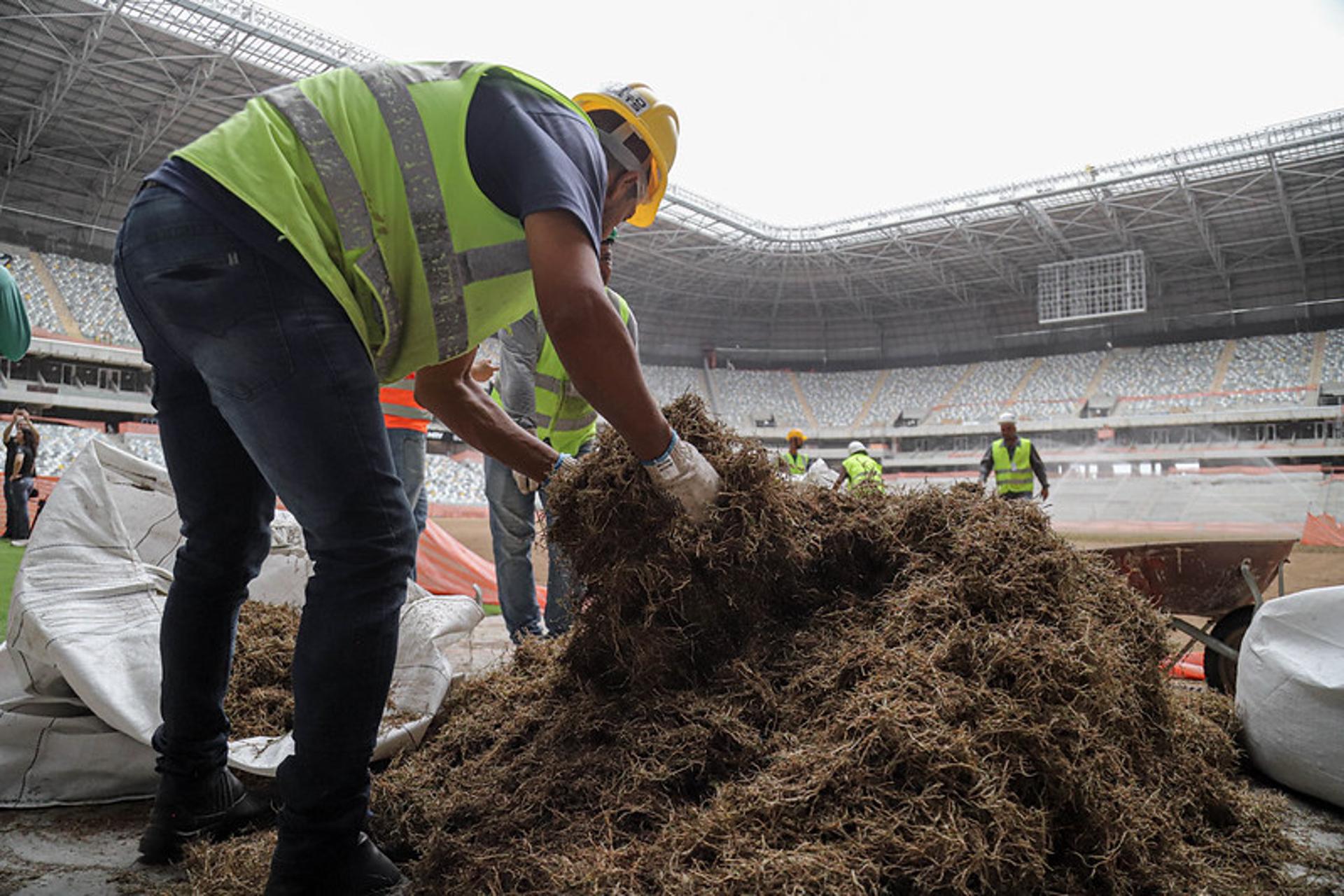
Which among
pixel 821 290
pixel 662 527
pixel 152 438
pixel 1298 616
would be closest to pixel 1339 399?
pixel 821 290

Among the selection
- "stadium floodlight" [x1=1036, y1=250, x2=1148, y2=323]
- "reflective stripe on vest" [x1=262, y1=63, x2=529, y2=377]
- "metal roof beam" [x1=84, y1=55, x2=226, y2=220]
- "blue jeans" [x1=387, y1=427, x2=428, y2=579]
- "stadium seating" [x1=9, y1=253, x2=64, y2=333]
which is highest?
"metal roof beam" [x1=84, y1=55, x2=226, y2=220]

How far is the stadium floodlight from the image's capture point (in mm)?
29531

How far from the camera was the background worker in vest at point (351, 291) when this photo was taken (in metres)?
1.41

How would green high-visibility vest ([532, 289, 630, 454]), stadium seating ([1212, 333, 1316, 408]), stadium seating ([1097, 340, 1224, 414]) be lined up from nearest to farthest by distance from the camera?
green high-visibility vest ([532, 289, 630, 454]), stadium seating ([1212, 333, 1316, 408]), stadium seating ([1097, 340, 1224, 414])

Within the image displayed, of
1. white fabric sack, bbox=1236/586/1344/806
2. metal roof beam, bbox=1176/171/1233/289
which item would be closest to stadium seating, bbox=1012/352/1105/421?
metal roof beam, bbox=1176/171/1233/289

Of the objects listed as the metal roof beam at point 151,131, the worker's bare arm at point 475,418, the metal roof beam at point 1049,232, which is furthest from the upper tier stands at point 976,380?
the worker's bare arm at point 475,418

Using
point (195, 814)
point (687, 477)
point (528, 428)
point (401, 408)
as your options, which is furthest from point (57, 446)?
point (687, 477)

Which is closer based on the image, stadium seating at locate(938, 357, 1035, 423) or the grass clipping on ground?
the grass clipping on ground

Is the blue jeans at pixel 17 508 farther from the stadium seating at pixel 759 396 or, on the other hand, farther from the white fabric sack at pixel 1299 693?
the stadium seating at pixel 759 396

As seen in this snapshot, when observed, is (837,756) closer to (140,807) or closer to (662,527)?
(662,527)

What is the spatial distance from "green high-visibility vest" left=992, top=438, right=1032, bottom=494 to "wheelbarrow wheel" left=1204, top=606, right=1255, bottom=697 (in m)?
5.63

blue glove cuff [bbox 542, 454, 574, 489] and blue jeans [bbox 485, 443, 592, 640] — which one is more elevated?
blue glove cuff [bbox 542, 454, 574, 489]

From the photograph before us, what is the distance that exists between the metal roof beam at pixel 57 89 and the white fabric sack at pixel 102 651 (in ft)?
65.8

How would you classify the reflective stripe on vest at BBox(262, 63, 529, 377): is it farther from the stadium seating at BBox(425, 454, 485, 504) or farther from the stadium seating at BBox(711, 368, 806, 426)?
the stadium seating at BBox(711, 368, 806, 426)
